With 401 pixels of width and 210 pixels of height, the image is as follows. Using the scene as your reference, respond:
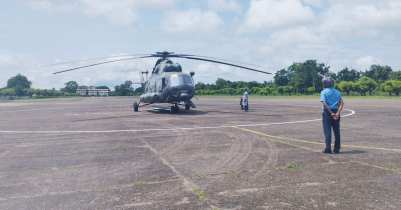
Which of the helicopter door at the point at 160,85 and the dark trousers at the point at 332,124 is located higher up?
the helicopter door at the point at 160,85

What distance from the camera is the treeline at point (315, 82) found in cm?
6744

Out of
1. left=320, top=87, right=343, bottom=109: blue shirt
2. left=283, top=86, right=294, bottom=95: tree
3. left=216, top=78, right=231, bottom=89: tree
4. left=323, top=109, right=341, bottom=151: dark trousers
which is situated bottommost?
left=323, top=109, right=341, bottom=151: dark trousers

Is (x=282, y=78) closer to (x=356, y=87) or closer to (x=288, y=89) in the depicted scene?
(x=288, y=89)

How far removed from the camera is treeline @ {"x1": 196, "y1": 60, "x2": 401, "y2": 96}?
6744 cm

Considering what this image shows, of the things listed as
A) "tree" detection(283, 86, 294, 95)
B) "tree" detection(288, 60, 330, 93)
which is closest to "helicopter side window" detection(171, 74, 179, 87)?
"tree" detection(283, 86, 294, 95)

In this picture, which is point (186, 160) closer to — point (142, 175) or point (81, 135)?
point (142, 175)

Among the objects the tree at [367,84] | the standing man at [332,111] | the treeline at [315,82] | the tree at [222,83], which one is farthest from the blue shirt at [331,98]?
the tree at [222,83]

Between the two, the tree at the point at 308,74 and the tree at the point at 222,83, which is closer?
the tree at the point at 308,74

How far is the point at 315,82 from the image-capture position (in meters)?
105

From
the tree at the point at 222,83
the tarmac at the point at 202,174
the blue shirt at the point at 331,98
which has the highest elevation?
the tree at the point at 222,83

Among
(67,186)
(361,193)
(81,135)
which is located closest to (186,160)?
(67,186)

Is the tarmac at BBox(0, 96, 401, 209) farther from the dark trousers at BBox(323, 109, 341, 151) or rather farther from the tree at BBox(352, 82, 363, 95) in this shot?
the tree at BBox(352, 82, 363, 95)

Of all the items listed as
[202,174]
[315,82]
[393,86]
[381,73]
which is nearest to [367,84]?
[393,86]

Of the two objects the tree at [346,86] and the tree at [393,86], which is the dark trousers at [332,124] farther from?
the tree at [346,86]
